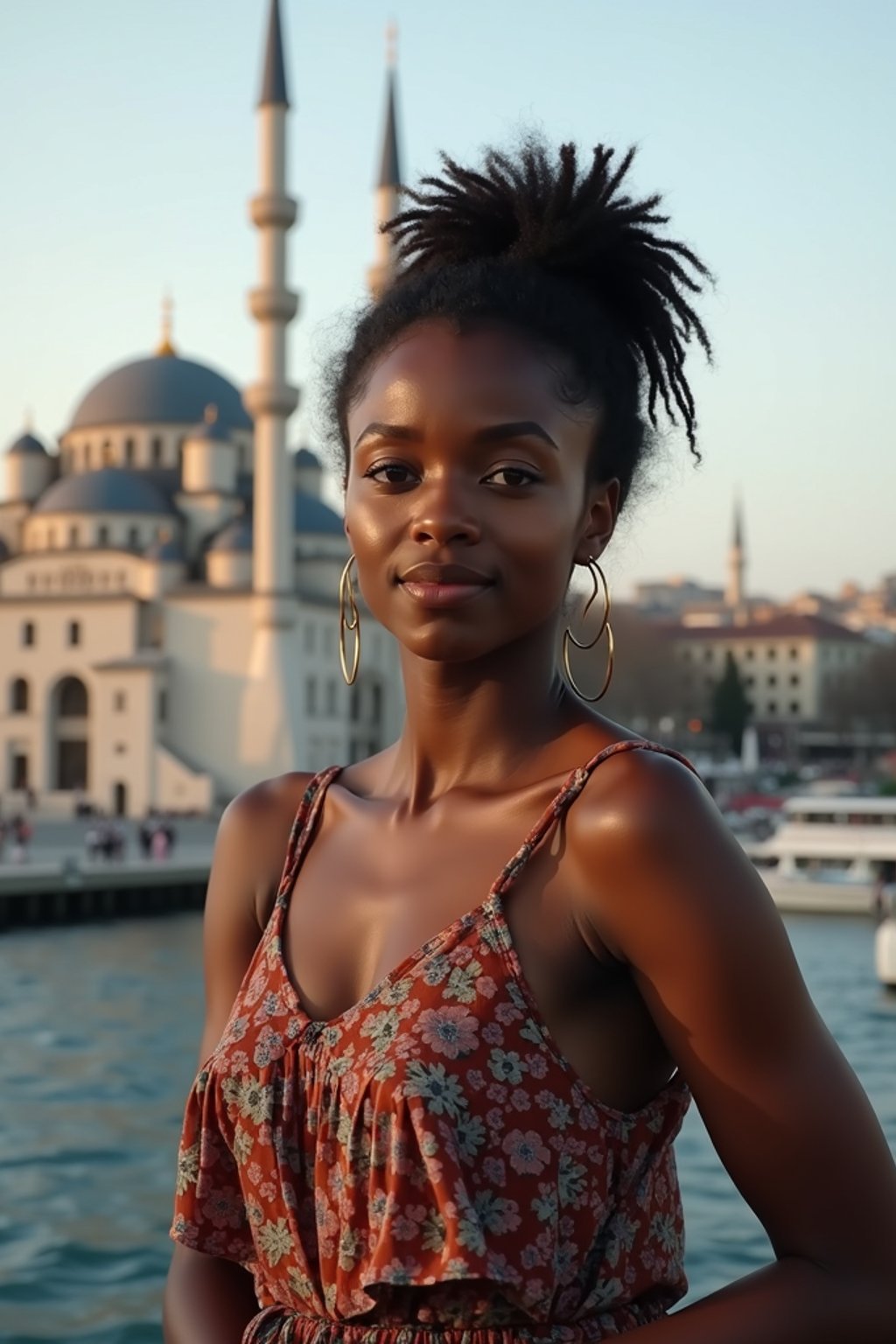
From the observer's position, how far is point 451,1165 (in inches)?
46.7

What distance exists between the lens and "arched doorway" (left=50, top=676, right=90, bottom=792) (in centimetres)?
4138

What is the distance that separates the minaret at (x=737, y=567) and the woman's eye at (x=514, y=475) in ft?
355

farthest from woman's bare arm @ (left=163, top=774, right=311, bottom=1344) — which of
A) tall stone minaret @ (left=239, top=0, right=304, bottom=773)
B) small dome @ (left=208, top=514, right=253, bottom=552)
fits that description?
small dome @ (left=208, top=514, right=253, bottom=552)

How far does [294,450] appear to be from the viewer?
5128 centimetres

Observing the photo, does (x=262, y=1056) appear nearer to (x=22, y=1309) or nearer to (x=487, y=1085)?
(x=487, y=1085)

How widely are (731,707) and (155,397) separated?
86.1 feet

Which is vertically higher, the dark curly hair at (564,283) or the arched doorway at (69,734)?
the dark curly hair at (564,283)

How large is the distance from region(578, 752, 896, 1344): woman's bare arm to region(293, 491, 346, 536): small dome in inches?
1681

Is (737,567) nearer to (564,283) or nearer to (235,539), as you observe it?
(235,539)

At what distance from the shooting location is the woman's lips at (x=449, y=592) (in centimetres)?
134


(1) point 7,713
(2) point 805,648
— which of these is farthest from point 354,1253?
(2) point 805,648

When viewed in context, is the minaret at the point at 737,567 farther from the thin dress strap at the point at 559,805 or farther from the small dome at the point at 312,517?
the thin dress strap at the point at 559,805

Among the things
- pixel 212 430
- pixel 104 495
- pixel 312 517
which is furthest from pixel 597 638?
pixel 212 430

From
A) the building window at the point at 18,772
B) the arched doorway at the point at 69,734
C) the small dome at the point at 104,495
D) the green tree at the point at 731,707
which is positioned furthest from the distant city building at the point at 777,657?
the building window at the point at 18,772
